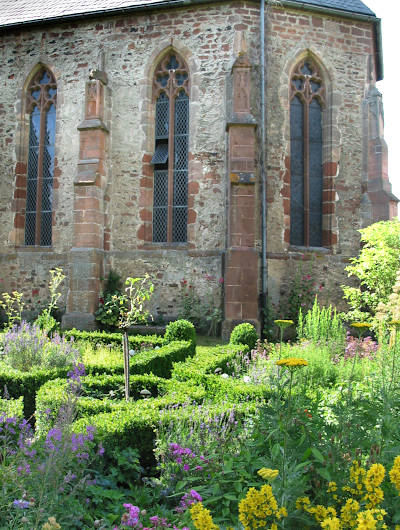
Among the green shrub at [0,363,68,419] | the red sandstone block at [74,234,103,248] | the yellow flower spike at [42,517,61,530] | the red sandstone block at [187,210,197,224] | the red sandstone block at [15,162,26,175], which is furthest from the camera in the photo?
the red sandstone block at [15,162,26,175]

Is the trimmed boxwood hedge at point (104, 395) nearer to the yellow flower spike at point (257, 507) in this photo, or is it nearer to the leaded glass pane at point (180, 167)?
the yellow flower spike at point (257, 507)

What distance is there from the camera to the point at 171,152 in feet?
39.8

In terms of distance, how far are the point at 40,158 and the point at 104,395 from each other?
9507 mm

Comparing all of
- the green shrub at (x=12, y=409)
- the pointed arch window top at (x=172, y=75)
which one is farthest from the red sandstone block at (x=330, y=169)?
the green shrub at (x=12, y=409)

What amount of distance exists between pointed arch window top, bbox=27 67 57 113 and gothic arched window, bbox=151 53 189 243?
10.0 ft

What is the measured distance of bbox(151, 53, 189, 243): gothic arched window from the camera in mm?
12062

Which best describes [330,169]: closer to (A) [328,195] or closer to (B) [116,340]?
(A) [328,195]

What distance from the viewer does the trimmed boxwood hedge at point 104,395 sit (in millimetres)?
4418

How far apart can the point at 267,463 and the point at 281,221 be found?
952 cm

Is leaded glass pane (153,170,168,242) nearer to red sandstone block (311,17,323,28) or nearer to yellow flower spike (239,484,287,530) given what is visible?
red sandstone block (311,17,323,28)

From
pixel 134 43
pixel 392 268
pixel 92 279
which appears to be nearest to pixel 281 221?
pixel 392 268

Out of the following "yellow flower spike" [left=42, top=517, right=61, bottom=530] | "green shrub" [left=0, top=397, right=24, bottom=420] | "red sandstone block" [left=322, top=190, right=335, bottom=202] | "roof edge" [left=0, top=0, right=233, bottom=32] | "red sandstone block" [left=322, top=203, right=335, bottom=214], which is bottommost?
"green shrub" [left=0, top=397, right=24, bottom=420]

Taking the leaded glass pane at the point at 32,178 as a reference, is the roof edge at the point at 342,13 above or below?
above

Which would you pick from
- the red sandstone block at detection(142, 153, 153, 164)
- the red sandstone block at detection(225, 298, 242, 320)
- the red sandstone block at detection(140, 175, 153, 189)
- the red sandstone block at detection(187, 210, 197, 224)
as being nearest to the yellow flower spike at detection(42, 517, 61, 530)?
the red sandstone block at detection(225, 298, 242, 320)
